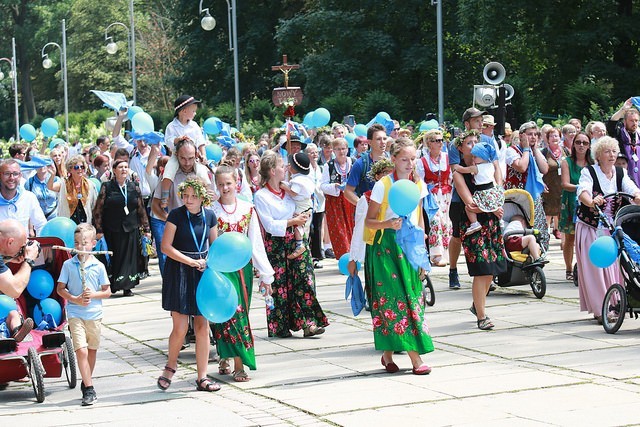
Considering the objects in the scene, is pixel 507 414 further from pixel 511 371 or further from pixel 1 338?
pixel 1 338

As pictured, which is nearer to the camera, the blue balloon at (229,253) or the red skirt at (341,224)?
the blue balloon at (229,253)

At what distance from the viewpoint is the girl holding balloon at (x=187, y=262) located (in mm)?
9125

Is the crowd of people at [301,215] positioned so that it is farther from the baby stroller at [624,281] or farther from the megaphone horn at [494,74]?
the megaphone horn at [494,74]

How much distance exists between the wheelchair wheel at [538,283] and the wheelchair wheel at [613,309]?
2.26 meters

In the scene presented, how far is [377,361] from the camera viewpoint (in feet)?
33.3

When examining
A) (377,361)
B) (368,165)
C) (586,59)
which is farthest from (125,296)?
(586,59)

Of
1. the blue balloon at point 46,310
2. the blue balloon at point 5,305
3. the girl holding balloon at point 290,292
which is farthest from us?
the girl holding balloon at point 290,292

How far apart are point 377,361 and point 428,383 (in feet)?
3.73

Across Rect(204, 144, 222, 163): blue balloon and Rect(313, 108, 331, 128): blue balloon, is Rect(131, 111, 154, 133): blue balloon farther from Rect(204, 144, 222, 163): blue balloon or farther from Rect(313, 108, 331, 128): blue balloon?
Rect(313, 108, 331, 128): blue balloon

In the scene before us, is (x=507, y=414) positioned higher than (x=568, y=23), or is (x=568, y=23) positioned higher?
(x=568, y=23)

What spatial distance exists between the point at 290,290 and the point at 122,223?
471 centimetres

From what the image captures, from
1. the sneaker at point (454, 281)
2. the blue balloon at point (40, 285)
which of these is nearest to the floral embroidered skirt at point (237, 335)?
the blue balloon at point (40, 285)

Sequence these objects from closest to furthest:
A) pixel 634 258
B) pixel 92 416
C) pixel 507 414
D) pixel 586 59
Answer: pixel 507 414 → pixel 92 416 → pixel 634 258 → pixel 586 59

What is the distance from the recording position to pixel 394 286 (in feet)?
31.0
